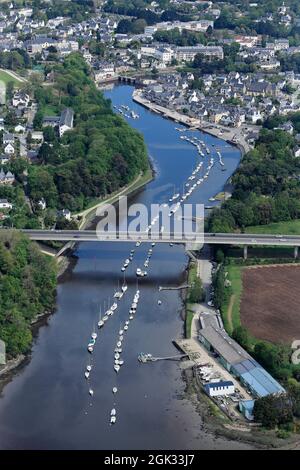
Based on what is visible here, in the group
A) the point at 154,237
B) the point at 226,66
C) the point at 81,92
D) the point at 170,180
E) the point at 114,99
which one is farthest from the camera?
the point at 226,66

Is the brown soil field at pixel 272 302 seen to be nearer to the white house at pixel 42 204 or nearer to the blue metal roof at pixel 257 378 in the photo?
the blue metal roof at pixel 257 378

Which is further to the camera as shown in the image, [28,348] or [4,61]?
[4,61]

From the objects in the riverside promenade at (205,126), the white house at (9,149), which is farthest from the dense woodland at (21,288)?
the riverside promenade at (205,126)

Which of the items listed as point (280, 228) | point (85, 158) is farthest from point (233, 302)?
point (85, 158)

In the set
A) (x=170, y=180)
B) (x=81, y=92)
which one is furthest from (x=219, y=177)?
(x=81, y=92)

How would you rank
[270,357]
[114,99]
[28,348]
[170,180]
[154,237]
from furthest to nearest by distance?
[114,99]
[170,180]
[154,237]
[28,348]
[270,357]

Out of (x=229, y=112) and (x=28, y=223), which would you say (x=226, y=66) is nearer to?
(x=229, y=112)
